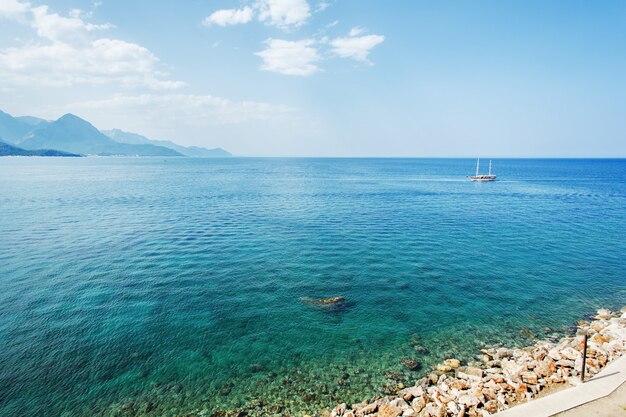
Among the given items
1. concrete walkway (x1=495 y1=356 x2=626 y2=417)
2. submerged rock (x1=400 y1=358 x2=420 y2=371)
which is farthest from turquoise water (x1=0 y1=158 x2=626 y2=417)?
concrete walkway (x1=495 y1=356 x2=626 y2=417)

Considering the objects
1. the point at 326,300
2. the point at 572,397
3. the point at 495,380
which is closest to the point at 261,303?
the point at 326,300

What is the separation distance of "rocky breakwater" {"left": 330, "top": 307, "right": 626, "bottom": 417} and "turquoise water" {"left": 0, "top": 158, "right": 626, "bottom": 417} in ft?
4.63

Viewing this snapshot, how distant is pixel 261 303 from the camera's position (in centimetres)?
2786

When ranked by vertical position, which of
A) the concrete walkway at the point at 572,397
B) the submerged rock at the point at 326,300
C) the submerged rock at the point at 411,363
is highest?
the concrete walkway at the point at 572,397

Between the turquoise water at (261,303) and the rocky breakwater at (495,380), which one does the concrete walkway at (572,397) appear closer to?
the rocky breakwater at (495,380)

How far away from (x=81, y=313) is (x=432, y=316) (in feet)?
93.1

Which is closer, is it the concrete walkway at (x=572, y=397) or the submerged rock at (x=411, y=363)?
the concrete walkway at (x=572, y=397)

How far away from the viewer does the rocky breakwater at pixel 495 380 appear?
15.3 m

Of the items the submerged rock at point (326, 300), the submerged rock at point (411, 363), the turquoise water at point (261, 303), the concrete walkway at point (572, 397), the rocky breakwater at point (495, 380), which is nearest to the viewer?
the concrete walkway at point (572, 397)

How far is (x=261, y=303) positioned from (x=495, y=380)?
58.7 ft

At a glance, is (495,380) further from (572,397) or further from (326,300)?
(326,300)

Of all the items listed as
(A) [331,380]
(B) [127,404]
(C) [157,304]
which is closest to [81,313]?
(C) [157,304]

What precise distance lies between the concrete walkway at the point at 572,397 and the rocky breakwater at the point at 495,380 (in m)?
0.57

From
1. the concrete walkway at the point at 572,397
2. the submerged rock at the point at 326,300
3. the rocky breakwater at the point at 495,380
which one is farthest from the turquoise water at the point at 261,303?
the concrete walkway at the point at 572,397
